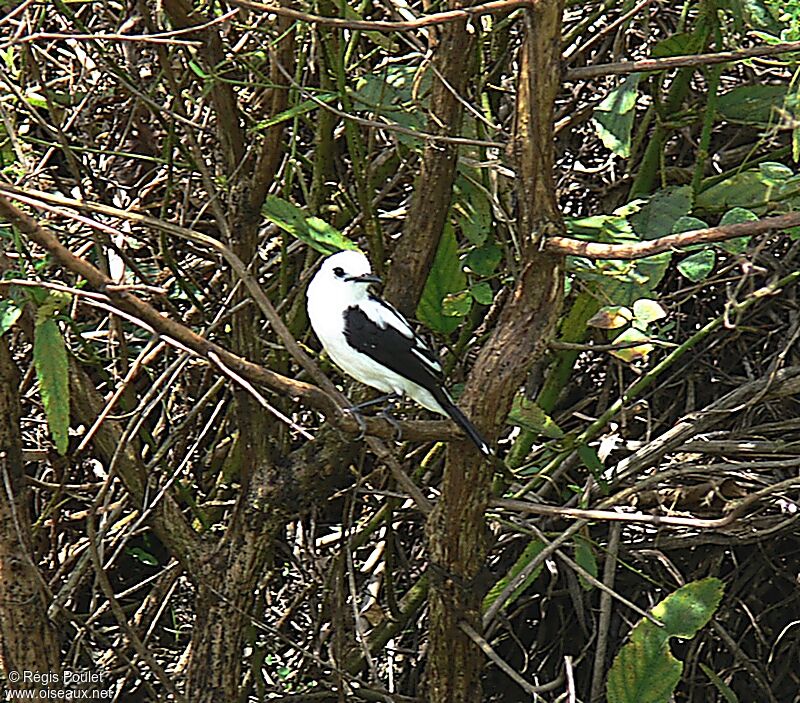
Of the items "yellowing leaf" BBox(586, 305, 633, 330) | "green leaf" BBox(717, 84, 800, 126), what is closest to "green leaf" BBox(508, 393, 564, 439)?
"yellowing leaf" BBox(586, 305, 633, 330)

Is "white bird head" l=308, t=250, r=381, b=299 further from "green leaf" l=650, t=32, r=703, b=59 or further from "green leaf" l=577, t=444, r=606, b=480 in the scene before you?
"green leaf" l=650, t=32, r=703, b=59

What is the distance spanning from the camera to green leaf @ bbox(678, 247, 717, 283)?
1.61 m

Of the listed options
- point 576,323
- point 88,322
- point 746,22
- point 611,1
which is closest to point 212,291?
point 88,322

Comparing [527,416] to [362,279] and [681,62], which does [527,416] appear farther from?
[681,62]

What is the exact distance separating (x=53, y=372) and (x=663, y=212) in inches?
34.9

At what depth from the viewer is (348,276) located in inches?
75.0

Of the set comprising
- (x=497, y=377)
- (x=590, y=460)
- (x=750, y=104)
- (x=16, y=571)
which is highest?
(x=750, y=104)

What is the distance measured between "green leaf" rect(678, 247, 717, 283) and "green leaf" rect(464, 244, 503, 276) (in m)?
0.34

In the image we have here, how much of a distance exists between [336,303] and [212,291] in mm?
620

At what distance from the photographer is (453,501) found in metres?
1.75

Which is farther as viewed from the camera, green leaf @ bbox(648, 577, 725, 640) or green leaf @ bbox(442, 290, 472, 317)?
green leaf @ bbox(442, 290, 472, 317)

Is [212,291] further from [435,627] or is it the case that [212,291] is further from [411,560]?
[435,627]

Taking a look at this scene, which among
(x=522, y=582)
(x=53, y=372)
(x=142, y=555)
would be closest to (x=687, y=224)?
(x=522, y=582)

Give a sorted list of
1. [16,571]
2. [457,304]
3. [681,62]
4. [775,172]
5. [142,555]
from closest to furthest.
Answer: [681,62] < [775,172] < [457,304] < [16,571] < [142,555]
